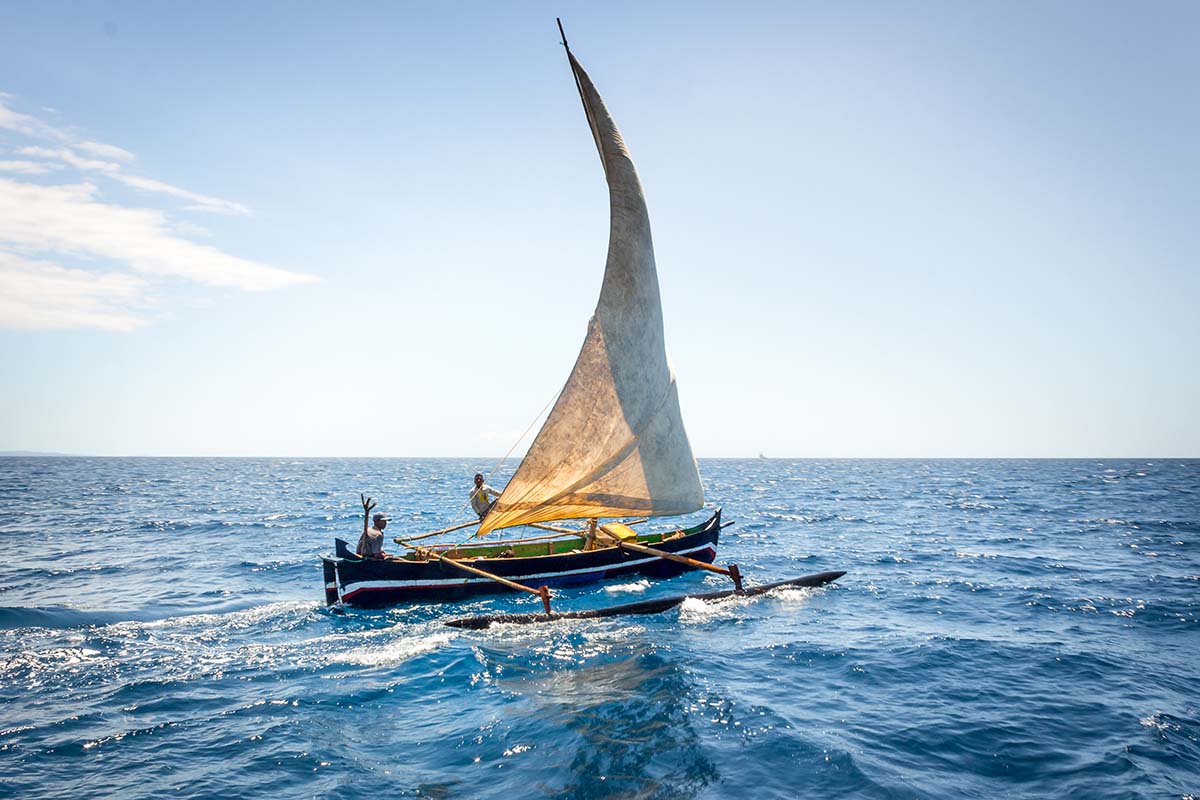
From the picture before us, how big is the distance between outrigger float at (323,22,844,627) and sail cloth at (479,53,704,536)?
0.03 m

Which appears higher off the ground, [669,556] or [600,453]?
[600,453]

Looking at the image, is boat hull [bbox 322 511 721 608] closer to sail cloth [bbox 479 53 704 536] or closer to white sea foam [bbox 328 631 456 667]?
sail cloth [bbox 479 53 704 536]

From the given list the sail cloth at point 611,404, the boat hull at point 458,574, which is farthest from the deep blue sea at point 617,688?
the sail cloth at point 611,404

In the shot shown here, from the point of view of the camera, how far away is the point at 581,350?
57.7 feet

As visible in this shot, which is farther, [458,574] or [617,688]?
[458,574]

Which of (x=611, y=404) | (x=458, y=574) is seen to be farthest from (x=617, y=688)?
(x=611, y=404)

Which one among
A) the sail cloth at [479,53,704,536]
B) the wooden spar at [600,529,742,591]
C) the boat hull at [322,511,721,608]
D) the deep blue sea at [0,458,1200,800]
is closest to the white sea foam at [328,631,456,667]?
the deep blue sea at [0,458,1200,800]

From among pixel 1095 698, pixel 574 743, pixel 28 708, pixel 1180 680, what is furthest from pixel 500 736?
pixel 1180 680

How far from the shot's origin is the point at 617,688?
11742 millimetres

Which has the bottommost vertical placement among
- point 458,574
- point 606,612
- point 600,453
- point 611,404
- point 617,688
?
point 617,688

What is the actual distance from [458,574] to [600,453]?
5.46m

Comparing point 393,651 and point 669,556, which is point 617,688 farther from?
point 669,556

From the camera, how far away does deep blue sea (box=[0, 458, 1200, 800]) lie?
8.76 meters

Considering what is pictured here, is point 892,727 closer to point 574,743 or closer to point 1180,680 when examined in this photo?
point 574,743
